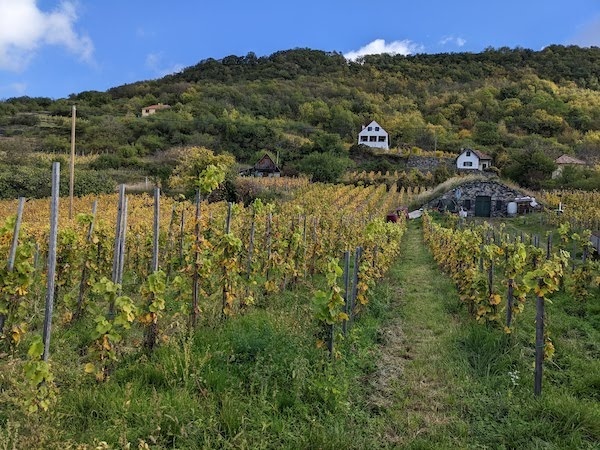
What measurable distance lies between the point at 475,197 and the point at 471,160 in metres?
19.9

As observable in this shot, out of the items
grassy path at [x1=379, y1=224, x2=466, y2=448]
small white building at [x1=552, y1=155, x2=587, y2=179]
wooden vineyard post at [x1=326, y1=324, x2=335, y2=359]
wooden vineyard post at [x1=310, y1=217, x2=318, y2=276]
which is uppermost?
small white building at [x1=552, y1=155, x2=587, y2=179]

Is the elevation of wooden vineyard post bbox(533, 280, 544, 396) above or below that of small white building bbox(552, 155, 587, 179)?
below

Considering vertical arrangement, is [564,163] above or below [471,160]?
below

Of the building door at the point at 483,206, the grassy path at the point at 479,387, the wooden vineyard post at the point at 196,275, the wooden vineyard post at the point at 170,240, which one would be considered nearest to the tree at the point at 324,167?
the building door at the point at 483,206

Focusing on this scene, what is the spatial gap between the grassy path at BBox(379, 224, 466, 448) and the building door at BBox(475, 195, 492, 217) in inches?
866

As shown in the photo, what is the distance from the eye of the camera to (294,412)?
11.9 ft

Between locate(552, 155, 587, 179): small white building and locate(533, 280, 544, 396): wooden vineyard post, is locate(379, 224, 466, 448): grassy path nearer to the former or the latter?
locate(533, 280, 544, 396): wooden vineyard post

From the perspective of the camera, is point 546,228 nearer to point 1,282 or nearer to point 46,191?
point 1,282

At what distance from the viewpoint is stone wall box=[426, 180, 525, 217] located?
28.9 m

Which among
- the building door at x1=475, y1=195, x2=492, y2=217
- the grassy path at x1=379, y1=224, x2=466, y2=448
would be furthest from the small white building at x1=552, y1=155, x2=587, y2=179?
the grassy path at x1=379, y1=224, x2=466, y2=448

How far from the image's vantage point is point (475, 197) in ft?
96.3

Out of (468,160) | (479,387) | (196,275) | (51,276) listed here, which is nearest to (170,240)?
(196,275)

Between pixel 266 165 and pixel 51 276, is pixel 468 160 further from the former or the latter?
pixel 51 276

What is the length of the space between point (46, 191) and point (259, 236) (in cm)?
2041
